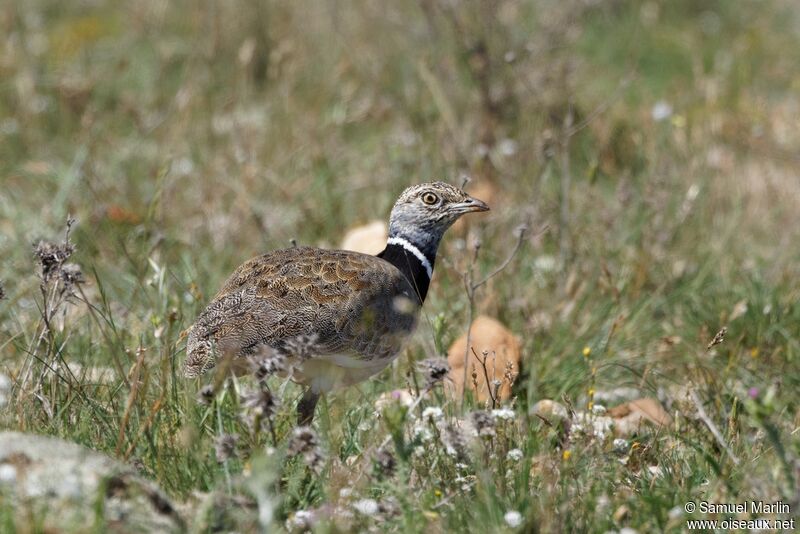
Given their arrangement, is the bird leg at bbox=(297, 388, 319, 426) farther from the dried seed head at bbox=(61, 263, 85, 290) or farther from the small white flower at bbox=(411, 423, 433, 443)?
the dried seed head at bbox=(61, 263, 85, 290)

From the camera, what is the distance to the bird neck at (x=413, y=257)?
4.96 metres

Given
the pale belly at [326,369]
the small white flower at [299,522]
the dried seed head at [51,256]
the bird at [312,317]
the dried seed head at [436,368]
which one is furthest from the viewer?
the pale belly at [326,369]

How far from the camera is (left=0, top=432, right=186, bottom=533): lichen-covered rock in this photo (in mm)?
2838

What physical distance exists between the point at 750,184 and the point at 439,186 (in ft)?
11.3

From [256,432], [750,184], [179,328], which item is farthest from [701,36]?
[256,432]

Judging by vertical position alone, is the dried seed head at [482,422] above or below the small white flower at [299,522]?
above

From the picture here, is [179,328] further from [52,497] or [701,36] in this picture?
[701,36]

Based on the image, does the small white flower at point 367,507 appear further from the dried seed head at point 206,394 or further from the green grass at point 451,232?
the dried seed head at point 206,394

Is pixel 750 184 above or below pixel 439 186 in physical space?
above

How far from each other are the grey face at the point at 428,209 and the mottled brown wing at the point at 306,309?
0.45 m

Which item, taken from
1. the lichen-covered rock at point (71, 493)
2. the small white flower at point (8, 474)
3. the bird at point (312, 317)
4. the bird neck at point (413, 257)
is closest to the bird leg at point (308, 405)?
the bird at point (312, 317)

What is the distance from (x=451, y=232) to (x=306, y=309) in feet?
8.32

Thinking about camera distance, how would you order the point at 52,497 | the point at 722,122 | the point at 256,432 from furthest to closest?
the point at 722,122 → the point at 256,432 → the point at 52,497

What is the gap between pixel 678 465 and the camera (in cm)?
395
